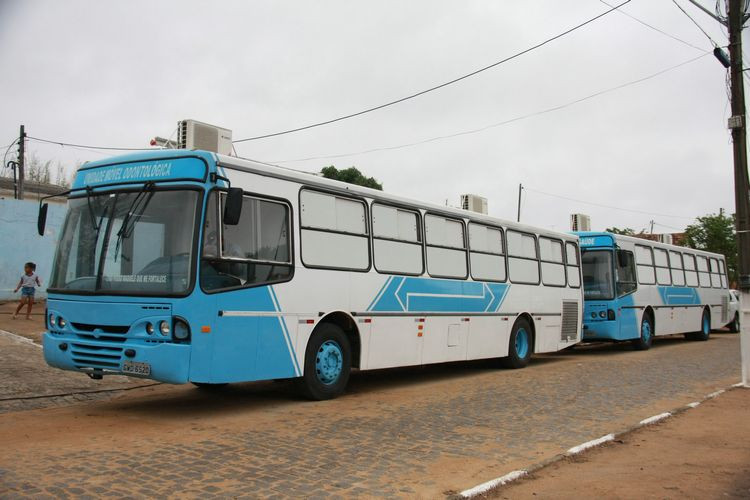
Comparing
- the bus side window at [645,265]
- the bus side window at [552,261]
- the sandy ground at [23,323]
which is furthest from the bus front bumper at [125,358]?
the bus side window at [645,265]

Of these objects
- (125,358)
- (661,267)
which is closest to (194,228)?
(125,358)

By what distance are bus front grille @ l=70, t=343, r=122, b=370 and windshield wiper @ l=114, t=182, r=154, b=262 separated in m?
1.05

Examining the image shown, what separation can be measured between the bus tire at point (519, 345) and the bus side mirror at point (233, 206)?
316 inches

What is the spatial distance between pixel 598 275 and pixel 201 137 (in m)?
12.9

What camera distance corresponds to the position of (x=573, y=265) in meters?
16.3

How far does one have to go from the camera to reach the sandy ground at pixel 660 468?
4992 millimetres

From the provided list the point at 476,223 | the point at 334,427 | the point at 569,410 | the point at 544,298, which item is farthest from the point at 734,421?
the point at 544,298

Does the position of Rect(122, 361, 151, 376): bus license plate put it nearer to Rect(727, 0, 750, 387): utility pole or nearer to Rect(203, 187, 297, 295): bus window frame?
Rect(203, 187, 297, 295): bus window frame

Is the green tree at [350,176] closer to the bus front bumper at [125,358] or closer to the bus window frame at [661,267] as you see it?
the bus window frame at [661,267]

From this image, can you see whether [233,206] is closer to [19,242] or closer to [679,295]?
[679,295]

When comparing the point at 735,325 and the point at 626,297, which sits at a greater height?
the point at 626,297

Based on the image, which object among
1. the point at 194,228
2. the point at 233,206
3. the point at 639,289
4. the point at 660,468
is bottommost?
the point at 660,468

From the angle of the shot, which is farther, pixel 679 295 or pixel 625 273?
pixel 679 295

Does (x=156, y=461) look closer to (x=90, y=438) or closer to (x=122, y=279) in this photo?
(x=90, y=438)
